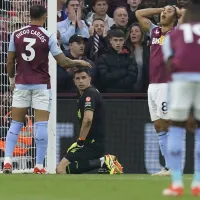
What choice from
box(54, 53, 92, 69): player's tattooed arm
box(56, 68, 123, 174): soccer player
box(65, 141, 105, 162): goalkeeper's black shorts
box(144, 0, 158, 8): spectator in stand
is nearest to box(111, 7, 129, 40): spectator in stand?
box(144, 0, 158, 8): spectator in stand

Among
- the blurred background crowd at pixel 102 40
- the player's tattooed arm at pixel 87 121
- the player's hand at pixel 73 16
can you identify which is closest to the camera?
the player's tattooed arm at pixel 87 121

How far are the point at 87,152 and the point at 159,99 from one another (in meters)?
1.41

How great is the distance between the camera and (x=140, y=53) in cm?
1525

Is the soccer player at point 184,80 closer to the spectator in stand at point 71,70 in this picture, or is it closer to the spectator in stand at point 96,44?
the spectator in stand at point 71,70

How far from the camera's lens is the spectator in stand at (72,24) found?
605 inches

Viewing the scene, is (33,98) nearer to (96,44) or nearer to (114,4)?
(96,44)

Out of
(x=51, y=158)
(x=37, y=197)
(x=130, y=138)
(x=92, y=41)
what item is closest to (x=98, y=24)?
(x=92, y=41)

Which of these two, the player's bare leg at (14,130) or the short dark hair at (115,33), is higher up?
the short dark hair at (115,33)

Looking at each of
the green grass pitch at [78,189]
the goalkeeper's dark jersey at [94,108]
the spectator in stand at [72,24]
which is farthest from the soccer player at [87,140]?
the spectator in stand at [72,24]

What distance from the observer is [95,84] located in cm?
1482

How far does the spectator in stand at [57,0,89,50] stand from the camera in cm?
1536

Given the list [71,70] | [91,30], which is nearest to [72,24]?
[91,30]

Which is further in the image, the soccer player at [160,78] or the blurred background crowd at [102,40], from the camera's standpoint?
the blurred background crowd at [102,40]

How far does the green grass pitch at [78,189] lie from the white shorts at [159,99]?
2490 mm
